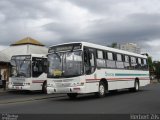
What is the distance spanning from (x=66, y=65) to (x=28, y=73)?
8207mm

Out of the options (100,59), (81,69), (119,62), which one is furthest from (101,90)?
(119,62)

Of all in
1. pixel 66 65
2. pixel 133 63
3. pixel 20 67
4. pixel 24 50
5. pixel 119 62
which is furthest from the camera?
pixel 24 50

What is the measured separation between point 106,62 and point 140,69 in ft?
25.5

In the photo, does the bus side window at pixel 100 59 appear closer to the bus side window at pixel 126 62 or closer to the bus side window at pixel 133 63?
the bus side window at pixel 126 62

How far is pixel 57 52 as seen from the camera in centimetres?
2081

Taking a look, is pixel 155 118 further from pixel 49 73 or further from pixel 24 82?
pixel 24 82

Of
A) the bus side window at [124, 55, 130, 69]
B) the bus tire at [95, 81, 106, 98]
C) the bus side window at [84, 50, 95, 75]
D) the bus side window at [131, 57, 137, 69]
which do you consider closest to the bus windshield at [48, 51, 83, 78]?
the bus side window at [84, 50, 95, 75]

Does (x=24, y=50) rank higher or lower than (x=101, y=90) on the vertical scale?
higher

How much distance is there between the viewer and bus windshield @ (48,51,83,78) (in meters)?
19.9

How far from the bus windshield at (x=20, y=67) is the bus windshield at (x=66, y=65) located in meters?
7.24

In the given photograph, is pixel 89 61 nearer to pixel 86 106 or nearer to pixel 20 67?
pixel 86 106

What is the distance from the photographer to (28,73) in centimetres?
2758

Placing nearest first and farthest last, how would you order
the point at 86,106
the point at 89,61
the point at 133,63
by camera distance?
the point at 86,106
the point at 89,61
the point at 133,63

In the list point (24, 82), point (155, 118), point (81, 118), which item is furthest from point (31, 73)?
point (155, 118)
